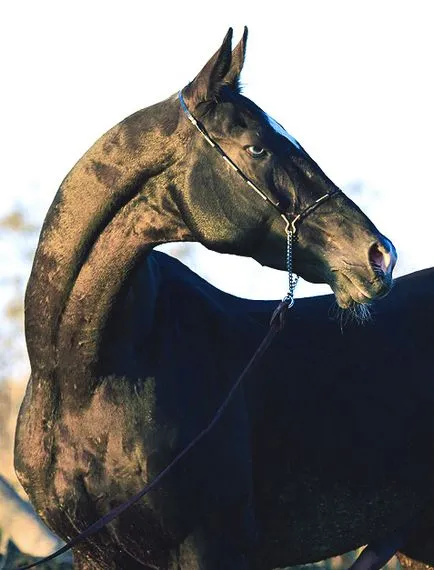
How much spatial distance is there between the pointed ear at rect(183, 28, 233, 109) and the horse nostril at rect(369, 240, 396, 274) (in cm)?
92

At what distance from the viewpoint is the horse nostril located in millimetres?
4988

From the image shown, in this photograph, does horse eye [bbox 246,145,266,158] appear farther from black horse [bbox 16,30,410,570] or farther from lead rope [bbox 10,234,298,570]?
lead rope [bbox 10,234,298,570]

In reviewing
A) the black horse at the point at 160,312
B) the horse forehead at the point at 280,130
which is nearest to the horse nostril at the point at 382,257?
the black horse at the point at 160,312

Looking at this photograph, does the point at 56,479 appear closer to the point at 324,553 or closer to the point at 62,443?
the point at 62,443

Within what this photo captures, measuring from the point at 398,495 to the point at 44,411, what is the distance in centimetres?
196

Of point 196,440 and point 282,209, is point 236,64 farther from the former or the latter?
point 196,440

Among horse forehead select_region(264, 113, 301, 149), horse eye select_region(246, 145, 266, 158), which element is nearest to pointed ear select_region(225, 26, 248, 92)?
horse forehead select_region(264, 113, 301, 149)

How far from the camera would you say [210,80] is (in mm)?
5227

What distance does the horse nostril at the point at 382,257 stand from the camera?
4.99 m

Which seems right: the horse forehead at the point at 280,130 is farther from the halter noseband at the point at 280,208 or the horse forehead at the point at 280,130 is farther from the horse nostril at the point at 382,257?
the horse nostril at the point at 382,257

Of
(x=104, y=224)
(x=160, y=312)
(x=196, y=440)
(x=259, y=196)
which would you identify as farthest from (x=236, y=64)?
(x=196, y=440)

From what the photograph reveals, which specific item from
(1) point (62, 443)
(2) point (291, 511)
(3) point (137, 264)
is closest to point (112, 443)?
(1) point (62, 443)

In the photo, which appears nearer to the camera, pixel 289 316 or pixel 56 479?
pixel 56 479

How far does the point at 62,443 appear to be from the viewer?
5.35m
